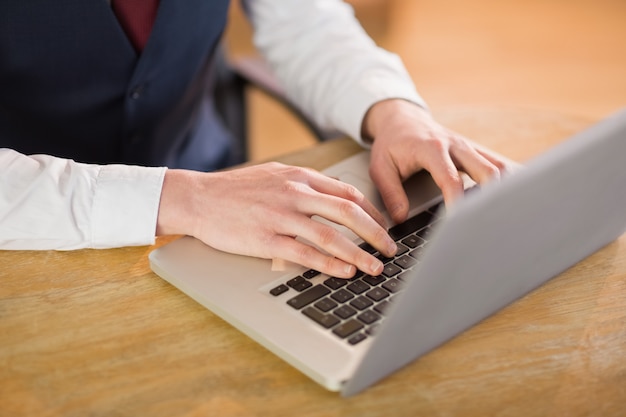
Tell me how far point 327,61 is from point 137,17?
300mm

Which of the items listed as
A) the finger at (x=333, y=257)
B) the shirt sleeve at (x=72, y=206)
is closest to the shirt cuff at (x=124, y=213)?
the shirt sleeve at (x=72, y=206)

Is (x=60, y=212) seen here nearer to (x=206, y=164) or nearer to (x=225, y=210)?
(x=225, y=210)

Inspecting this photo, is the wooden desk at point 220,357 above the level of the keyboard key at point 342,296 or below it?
below

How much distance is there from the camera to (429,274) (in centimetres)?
59

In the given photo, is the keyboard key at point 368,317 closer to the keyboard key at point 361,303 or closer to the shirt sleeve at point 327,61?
the keyboard key at point 361,303

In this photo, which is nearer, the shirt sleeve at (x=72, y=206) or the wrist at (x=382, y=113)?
the shirt sleeve at (x=72, y=206)

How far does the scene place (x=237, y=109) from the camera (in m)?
1.60

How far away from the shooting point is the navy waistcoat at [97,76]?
1092 millimetres

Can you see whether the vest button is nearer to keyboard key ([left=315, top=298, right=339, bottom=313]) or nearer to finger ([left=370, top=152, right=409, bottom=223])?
finger ([left=370, top=152, right=409, bottom=223])

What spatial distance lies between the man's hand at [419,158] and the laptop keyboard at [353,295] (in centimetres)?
10

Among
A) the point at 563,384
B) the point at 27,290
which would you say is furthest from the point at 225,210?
the point at 563,384

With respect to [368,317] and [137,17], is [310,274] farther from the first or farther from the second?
[137,17]

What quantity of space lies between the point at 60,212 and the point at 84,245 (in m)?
0.05

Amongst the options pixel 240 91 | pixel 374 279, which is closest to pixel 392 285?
pixel 374 279
